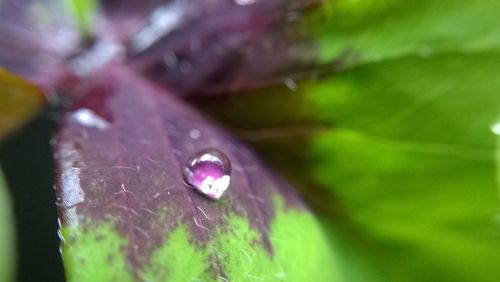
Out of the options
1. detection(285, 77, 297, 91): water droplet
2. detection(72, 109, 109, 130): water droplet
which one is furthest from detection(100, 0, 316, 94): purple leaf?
detection(72, 109, 109, 130): water droplet

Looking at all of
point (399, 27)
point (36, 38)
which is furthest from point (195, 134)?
point (36, 38)

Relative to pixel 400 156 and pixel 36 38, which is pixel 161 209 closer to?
pixel 400 156

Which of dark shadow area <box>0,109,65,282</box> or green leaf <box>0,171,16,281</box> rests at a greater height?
dark shadow area <box>0,109,65,282</box>

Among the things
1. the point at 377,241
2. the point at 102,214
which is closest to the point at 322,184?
the point at 377,241

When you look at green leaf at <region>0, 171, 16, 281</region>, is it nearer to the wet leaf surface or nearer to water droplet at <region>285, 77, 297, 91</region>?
the wet leaf surface

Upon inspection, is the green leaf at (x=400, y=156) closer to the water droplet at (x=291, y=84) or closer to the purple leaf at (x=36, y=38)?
the water droplet at (x=291, y=84)

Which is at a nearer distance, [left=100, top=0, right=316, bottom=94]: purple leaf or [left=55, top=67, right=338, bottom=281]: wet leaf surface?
[left=55, top=67, right=338, bottom=281]: wet leaf surface
